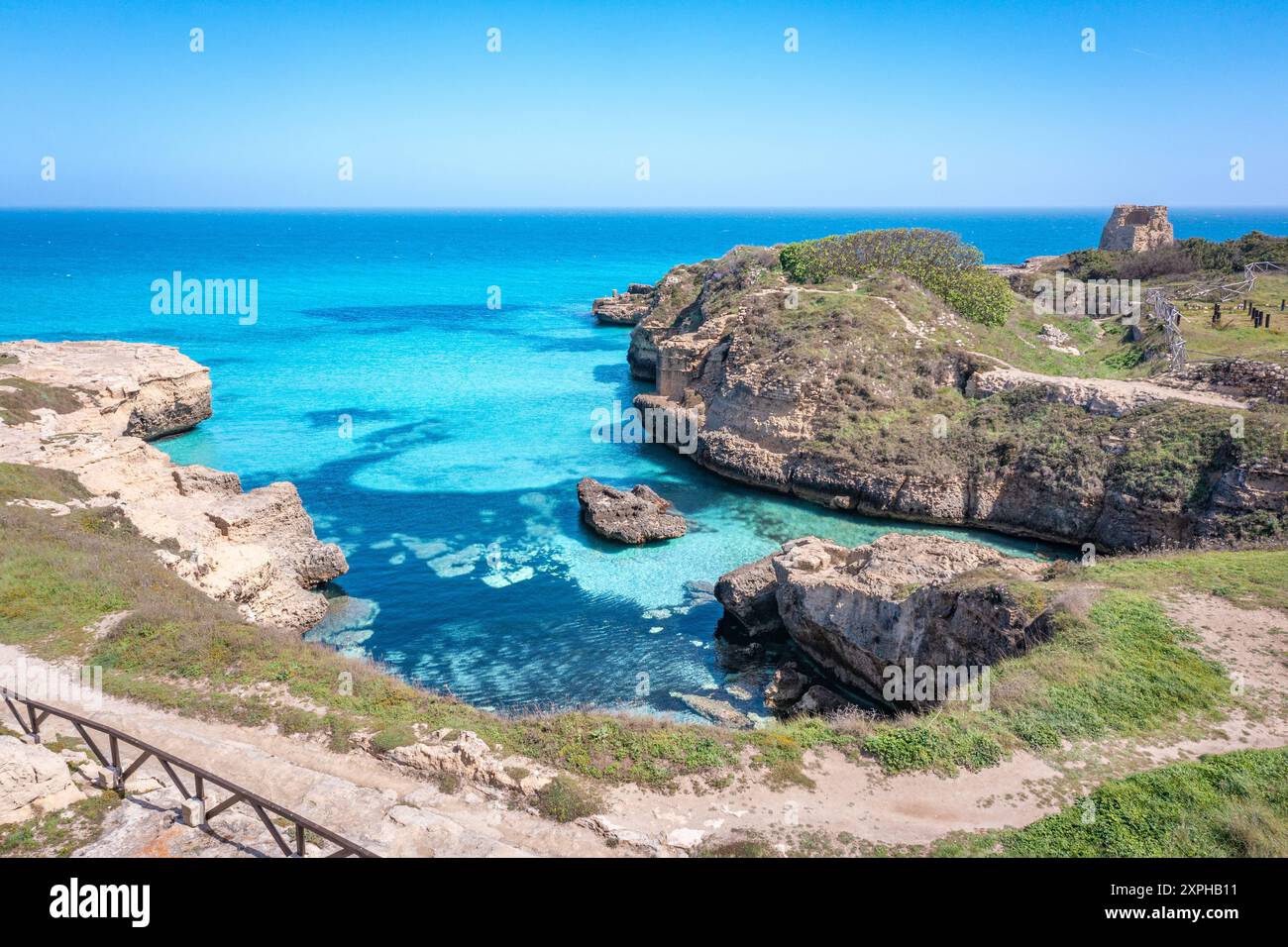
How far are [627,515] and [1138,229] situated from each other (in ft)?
202

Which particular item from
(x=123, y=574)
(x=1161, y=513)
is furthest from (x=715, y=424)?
(x=123, y=574)

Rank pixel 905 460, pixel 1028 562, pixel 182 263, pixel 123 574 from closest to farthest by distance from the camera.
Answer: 1. pixel 123 574
2. pixel 1028 562
3. pixel 905 460
4. pixel 182 263

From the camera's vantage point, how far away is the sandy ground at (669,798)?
Result: 1260 cm

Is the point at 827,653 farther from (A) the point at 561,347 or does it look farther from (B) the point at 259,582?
(A) the point at 561,347

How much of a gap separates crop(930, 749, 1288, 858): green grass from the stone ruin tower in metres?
68.9

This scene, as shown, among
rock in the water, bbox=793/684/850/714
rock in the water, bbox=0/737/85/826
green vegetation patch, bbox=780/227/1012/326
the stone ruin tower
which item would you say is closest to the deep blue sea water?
rock in the water, bbox=793/684/850/714

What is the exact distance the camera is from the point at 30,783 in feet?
38.4

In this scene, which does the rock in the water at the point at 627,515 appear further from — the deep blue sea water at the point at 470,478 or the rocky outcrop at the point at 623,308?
the rocky outcrop at the point at 623,308

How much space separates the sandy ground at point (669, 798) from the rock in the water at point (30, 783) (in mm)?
1097

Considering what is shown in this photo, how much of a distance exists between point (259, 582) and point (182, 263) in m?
133

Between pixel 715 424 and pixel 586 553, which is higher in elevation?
pixel 715 424

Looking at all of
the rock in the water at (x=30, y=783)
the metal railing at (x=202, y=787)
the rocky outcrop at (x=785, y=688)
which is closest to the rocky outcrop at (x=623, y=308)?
the rocky outcrop at (x=785, y=688)

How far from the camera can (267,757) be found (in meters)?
14.4

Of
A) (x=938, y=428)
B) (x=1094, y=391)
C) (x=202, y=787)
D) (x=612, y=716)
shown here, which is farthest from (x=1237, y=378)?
(x=202, y=787)
